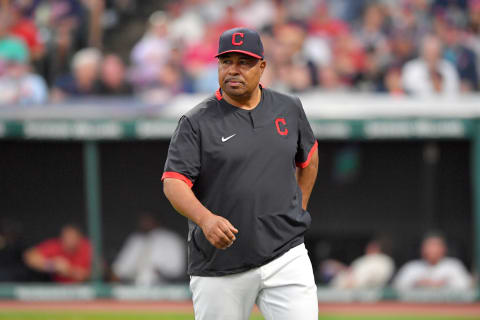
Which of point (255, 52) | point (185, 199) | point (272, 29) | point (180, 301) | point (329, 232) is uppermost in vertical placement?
point (272, 29)

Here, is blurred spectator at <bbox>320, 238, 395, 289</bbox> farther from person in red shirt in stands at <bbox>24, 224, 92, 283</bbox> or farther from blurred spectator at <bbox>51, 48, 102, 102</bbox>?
blurred spectator at <bbox>51, 48, 102, 102</bbox>

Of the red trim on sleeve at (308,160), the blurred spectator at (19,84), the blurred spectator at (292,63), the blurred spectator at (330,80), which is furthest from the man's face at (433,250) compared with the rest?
the red trim on sleeve at (308,160)

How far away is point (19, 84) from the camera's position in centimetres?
976

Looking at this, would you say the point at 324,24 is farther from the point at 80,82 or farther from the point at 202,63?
the point at 80,82

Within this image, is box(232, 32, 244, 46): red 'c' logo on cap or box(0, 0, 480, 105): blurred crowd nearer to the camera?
box(232, 32, 244, 46): red 'c' logo on cap

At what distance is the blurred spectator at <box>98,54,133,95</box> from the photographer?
31.8 ft

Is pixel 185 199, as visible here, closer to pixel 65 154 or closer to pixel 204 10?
pixel 65 154

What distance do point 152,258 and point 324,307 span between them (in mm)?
2046

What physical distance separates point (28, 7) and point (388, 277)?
6043 millimetres

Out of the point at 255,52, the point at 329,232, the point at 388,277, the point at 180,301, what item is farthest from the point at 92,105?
the point at 255,52

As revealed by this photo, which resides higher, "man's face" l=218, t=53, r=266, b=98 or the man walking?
"man's face" l=218, t=53, r=266, b=98

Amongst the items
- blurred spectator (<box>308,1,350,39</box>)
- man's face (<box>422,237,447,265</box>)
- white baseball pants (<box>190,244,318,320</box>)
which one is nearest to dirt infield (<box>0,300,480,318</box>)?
man's face (<box>422,237,447,265</box>)

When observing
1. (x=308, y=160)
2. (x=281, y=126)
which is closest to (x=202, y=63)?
(x=308, y=160)

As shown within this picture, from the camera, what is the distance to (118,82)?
977 centimetres
